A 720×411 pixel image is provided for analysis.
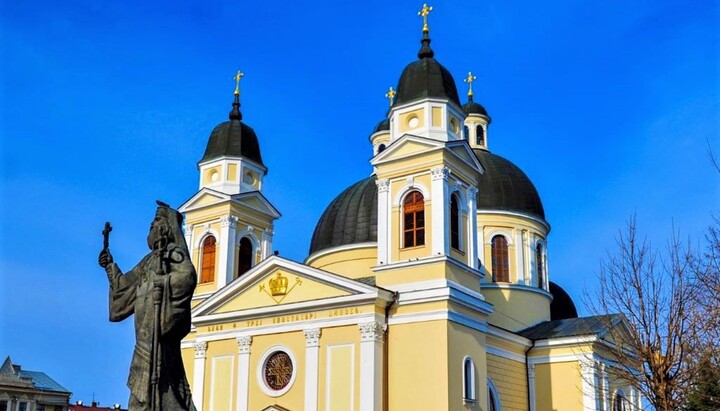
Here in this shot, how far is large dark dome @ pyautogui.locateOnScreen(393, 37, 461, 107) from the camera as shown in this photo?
1075 inches

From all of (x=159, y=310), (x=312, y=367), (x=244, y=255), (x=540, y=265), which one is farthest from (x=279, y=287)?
(x=159, y=310)

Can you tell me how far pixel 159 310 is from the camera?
7.36 metres

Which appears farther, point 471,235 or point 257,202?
point 257,202

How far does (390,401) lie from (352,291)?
3.41 m

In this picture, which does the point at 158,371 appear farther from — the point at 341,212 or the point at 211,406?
the point at 341,212

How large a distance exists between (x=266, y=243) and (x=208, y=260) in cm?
270

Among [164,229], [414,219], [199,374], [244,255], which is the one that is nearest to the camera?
[164,229]

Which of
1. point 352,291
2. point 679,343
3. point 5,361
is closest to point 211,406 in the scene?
point 352,291

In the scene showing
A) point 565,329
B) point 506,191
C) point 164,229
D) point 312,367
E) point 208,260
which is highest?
point 506,191

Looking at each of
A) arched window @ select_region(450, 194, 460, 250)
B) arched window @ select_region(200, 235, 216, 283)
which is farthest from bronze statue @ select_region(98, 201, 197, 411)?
arched window @ select_region(200, 235, 216, 283)

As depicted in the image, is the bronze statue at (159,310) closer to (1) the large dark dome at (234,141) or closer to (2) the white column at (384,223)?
(2) the white column at (384,223)

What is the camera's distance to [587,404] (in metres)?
29.5

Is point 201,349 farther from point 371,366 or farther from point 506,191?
point 506,191

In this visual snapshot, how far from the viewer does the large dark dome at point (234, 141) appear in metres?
33.6
